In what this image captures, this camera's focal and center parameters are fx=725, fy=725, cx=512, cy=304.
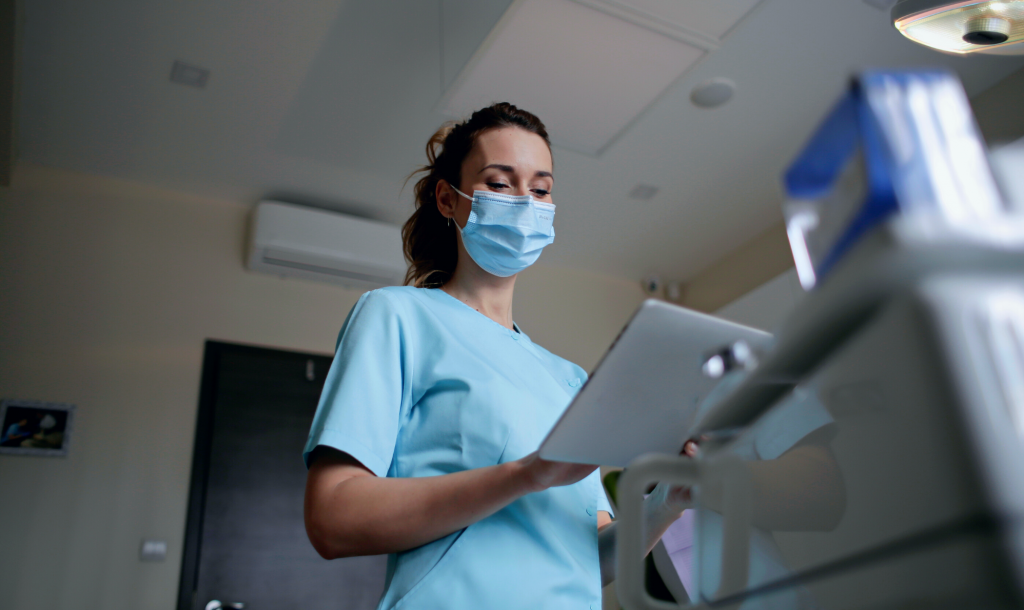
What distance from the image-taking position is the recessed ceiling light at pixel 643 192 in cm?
349

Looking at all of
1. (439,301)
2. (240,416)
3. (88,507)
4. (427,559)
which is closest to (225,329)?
(240,416)

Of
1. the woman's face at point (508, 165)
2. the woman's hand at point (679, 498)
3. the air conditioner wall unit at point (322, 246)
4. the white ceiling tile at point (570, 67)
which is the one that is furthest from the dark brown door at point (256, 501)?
the woman's hand at point (679, 498)

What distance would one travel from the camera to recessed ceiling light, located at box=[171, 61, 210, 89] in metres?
2.66

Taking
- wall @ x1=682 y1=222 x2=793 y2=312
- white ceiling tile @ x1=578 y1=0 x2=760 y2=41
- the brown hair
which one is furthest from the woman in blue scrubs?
wall @ x1=682 y1=222 x2=793 y2=312

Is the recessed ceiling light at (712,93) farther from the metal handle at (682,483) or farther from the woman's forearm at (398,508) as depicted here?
the metal handle at (682,483)

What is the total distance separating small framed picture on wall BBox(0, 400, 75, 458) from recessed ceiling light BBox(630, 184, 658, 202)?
2670mm

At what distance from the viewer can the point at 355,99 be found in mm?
2834

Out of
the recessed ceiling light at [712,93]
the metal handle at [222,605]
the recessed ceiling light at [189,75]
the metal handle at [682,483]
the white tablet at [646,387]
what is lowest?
the metal handle at [222,605]

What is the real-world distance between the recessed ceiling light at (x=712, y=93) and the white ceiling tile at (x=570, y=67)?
1.19 feet

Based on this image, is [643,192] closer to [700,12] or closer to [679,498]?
[700,12]

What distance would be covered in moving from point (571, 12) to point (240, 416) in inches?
89.7

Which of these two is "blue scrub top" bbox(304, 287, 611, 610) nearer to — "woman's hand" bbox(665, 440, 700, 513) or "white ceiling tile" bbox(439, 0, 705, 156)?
"woman's hand" bbox(665, 440, 700, 513)

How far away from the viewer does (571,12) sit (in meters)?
2.11

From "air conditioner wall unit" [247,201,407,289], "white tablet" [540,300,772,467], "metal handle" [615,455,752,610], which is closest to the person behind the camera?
"metal handle" [615,455,752,610]
